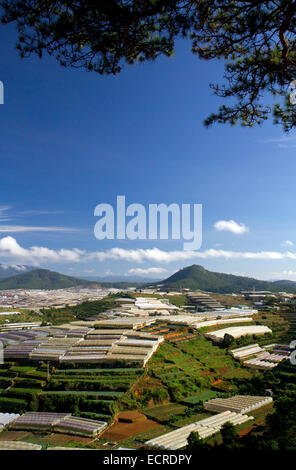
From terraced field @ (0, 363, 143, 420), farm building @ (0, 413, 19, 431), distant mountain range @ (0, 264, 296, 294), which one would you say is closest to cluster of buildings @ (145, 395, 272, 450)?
terraced field @ (0, 363, 143, 420)

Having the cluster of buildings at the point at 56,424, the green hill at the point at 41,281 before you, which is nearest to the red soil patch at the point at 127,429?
the cluster of buildings at the point at 56,424

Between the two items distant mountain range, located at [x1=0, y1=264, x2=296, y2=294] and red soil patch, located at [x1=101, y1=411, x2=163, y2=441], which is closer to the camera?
red soil patch, located at [x1=101, y1=411, x2=163, y2=441]

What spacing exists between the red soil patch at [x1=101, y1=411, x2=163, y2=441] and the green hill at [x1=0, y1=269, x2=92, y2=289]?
14178 centimetres

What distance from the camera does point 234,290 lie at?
99.1 metres

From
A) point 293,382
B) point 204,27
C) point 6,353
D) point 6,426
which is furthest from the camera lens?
point 6,353

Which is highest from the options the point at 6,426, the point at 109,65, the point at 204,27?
the point at 204,27

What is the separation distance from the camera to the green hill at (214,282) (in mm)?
105500

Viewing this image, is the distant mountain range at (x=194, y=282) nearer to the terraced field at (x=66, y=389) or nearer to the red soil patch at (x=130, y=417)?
the terraced field at (x=66, y=389)

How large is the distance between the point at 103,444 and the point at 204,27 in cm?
1564

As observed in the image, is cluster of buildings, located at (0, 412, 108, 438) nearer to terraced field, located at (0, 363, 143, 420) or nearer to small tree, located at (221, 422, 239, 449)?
terraced field, located at (0, 363, 143, 420)

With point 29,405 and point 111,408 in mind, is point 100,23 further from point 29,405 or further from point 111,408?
point 29,405

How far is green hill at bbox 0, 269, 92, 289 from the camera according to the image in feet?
507

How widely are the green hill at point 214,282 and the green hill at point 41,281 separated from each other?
5787 centimetres
